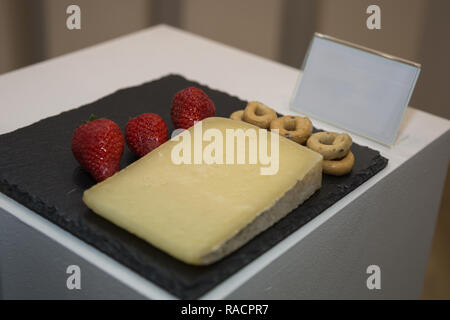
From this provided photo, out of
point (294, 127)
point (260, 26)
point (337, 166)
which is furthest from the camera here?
point (260, 26)

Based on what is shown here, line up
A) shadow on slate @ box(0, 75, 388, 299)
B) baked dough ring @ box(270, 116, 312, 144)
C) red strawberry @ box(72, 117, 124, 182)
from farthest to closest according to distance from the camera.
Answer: baked dough ring @ box(270, 116, 312, 144), red strawberry @ box(72, 117, 124, 182), shadow on slate @ box(0, 75, 388, 299)

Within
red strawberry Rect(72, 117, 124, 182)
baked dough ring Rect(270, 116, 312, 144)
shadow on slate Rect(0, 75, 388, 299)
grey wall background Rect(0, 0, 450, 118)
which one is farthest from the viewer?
grey wall background Rect(0, 0, 450, 118)


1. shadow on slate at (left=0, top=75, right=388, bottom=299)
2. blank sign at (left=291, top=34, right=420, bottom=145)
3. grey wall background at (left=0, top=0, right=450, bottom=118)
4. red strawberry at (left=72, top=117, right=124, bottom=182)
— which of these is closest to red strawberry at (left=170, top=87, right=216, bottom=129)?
shadow on slate at (left=0, top=75, right=388, bottom=299)

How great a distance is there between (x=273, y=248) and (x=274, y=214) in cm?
5

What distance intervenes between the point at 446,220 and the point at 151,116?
4.24ft

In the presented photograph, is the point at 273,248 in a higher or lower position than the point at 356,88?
lower

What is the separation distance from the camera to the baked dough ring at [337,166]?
1.05 m

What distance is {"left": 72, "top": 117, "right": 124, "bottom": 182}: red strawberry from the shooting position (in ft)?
3.21

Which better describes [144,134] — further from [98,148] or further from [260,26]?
[260,26]

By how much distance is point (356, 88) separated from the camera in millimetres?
1242

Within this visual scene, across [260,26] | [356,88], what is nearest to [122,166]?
[356,88]

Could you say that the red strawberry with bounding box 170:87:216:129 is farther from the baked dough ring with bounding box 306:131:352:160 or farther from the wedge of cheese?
the baked dough ring with bounding box 306:131:352:160

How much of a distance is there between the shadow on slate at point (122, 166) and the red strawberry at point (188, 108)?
5cm
